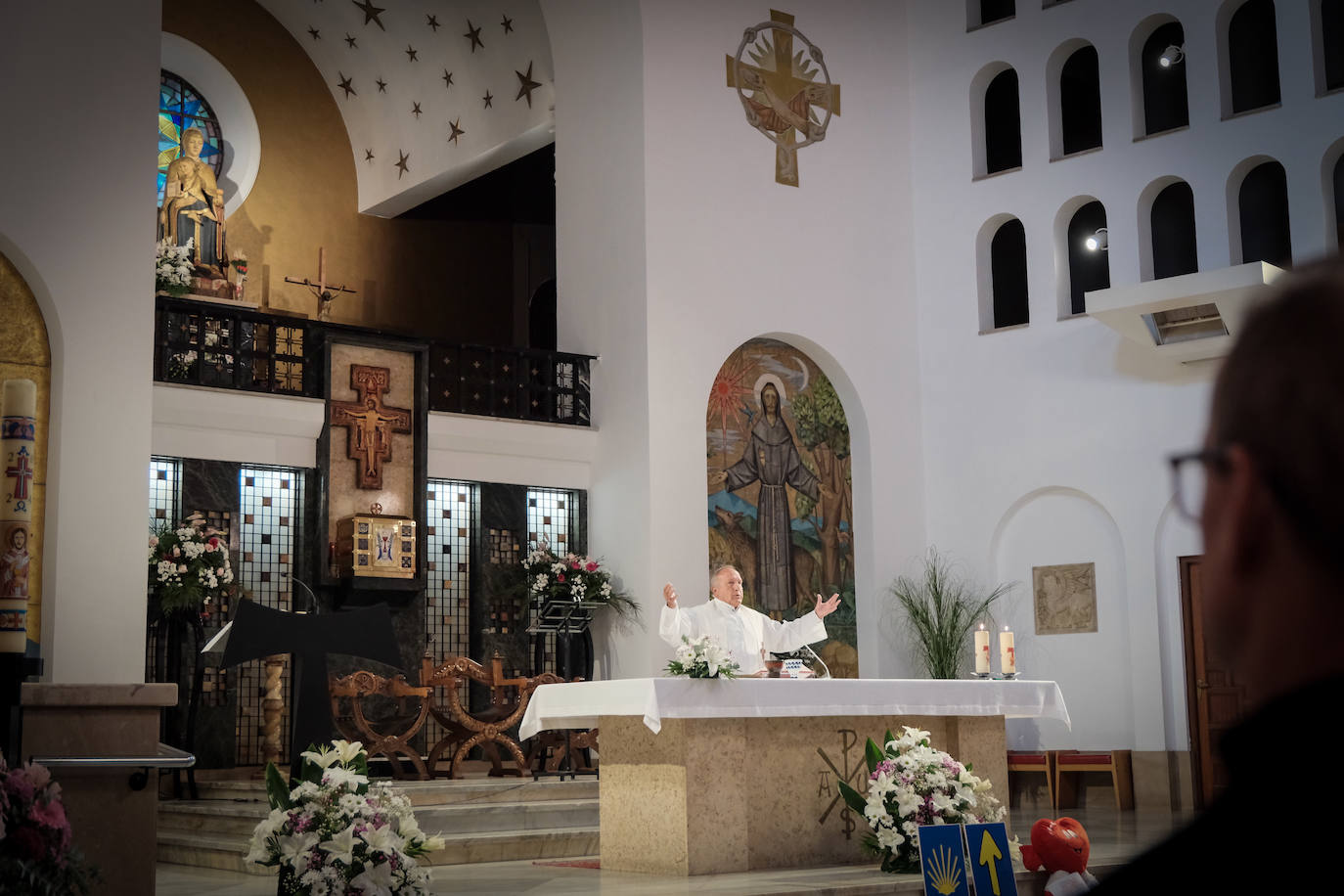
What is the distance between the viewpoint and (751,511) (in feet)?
48.5

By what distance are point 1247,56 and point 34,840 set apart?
13910mm

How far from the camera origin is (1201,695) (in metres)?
14.0

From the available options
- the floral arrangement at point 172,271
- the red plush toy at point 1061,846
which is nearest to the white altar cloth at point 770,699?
the red plush toy at point 1061,846

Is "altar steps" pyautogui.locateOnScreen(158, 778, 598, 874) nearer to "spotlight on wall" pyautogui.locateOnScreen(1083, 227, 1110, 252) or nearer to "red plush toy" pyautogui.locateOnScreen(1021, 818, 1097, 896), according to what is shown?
"red plush toy" pyautogui.locateOnScreen(1021, 818, 1097, 896)

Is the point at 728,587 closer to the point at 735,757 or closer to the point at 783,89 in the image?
the point at 735,757

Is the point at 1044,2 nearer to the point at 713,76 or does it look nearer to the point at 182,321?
the point at 713,76

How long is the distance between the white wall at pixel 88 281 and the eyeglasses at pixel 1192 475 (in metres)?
9.77

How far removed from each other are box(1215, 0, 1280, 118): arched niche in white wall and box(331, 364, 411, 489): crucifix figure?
27.7ft

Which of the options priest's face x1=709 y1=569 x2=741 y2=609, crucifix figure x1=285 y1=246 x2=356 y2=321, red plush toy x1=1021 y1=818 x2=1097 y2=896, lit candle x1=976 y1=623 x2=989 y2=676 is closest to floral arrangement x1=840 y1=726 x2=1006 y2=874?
red plush toy x1=1021 y1=818 x2=1097 y2=896

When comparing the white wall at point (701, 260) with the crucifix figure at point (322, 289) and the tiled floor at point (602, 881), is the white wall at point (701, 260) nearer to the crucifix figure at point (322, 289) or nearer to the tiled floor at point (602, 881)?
the crucifix figure at point (322, 289)

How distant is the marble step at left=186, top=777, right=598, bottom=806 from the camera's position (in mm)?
10664

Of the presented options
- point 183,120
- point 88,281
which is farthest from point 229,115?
point 88,281

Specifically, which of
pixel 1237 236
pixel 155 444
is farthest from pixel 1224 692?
pixel 155 444

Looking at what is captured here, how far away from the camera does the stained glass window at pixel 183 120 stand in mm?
16922
